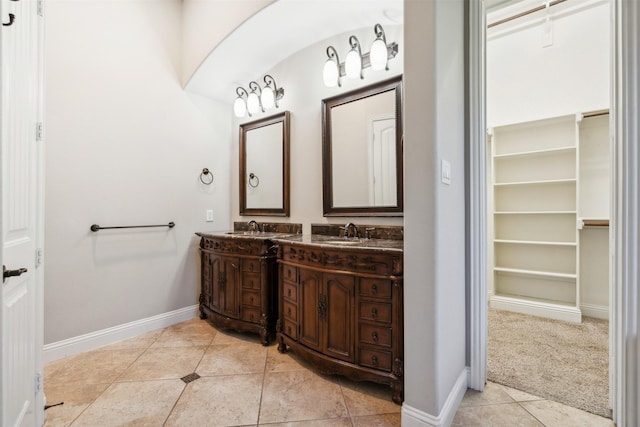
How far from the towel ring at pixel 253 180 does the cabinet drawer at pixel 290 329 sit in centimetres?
154

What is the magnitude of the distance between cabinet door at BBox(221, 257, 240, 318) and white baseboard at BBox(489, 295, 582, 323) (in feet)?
9.04

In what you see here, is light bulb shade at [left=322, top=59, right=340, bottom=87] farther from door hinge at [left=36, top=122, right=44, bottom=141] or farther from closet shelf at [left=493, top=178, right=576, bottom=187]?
closet shelf at [left=493, top=178, right=576, bottom=187]

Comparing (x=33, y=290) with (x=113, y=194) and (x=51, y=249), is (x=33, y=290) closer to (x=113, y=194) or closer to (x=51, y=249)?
(x=51, y=249)

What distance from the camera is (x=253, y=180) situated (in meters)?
3.16

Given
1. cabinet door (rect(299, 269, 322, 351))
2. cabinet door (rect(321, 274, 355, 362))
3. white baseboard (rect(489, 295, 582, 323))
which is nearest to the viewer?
cabinet door (rect(321, 274, 355, 362))

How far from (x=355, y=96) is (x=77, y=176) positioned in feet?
7.52

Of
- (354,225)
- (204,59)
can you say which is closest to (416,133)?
(354,225)

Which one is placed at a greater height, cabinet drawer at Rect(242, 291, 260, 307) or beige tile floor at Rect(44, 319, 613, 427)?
cabinet drawer at Rect(242, 291, 260, 307)

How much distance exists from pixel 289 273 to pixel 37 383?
4.56ft

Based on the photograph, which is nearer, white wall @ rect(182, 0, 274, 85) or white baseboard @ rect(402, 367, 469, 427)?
white baseboard @ rect(402, 367, 469, 427)

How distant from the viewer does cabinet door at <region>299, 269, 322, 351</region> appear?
1.89m

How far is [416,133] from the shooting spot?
4.45ft

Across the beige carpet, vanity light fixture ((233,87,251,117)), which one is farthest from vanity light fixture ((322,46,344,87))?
the beige carpet

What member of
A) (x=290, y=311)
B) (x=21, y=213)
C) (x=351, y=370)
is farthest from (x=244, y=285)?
(x=21, y=213)
